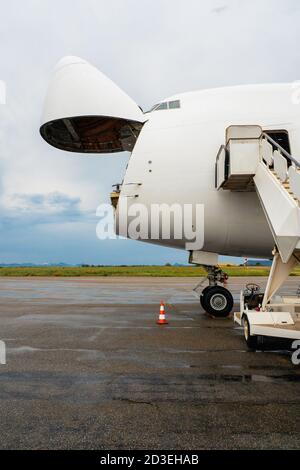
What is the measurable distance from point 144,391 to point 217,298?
7.82 metres

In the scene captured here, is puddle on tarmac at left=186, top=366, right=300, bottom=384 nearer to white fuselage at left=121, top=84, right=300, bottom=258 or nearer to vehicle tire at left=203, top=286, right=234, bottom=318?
white fuselage at left=121, top=84, right=300, bottom=258

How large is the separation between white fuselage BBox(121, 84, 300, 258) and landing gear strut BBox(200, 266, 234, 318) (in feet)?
6.03

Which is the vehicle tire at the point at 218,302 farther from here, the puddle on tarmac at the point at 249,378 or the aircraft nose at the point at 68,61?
the aircraft nose at the point at 68,61

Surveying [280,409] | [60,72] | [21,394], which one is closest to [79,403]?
[21,394]

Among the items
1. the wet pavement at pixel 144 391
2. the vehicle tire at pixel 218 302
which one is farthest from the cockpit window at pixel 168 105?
the wet pavement at pixel 144 391

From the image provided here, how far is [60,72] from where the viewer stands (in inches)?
478

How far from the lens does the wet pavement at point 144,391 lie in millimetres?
3998

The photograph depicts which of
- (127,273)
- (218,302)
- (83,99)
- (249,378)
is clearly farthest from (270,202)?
(127,273)

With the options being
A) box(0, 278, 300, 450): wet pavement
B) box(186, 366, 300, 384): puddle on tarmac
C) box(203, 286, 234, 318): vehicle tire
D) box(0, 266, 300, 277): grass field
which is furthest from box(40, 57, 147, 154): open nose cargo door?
box(0, 266, 300, 277): grass field

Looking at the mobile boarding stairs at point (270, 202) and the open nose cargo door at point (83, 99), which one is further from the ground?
the open nose cargo door at point (83, 99)

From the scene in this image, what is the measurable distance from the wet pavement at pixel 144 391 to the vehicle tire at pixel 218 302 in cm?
200

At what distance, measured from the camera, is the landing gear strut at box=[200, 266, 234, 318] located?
12844 mm

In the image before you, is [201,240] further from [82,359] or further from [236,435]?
[236,435]
